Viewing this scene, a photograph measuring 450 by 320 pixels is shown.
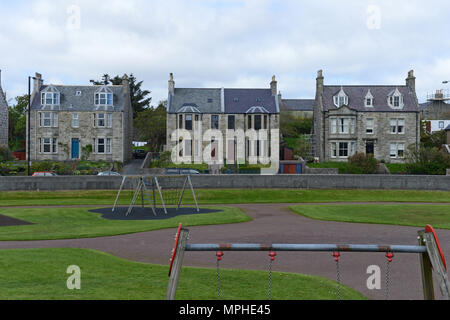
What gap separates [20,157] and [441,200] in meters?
64.3

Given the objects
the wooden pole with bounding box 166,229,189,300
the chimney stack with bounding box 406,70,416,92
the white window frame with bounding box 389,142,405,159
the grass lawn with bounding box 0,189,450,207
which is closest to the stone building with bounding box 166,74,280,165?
the white window frame with bounding box 389,142,405,159

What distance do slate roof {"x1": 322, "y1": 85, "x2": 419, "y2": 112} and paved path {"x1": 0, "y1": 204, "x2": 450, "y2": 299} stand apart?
4371 centimetres

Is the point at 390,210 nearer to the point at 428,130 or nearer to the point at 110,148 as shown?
the point at 110,148

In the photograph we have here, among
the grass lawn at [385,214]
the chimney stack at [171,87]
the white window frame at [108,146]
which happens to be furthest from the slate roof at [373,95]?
the grass lawn at [385,214]

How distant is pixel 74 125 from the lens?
216 ft

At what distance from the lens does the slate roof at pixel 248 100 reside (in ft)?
222

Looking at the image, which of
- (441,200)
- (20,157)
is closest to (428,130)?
(441,200)

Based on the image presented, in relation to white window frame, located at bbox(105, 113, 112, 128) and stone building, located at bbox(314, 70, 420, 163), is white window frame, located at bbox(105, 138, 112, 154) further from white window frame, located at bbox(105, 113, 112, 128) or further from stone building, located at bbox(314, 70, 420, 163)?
stone building, located at bbox(314, 70, 420, 163)

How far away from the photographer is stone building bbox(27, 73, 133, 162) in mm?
65188

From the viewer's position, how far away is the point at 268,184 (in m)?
43.3

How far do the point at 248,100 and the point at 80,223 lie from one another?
48072 mm

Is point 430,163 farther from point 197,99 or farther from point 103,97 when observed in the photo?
point 103,97

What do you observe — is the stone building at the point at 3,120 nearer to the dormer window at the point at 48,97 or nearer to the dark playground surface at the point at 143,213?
the dormer window at the point at 48,97

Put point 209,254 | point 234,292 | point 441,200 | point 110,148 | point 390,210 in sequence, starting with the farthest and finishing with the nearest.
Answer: point 110,148 < point 441,200 < point 390,210 < point 209,254 < point 234,292
